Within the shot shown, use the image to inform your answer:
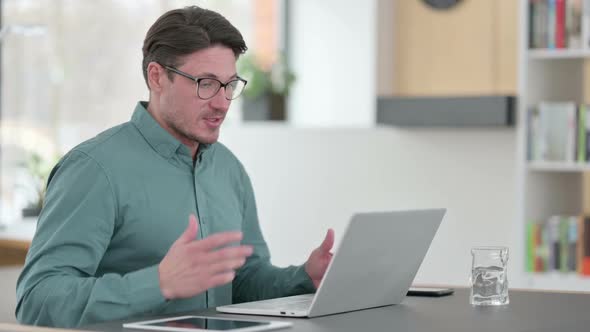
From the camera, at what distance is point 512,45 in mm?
4934

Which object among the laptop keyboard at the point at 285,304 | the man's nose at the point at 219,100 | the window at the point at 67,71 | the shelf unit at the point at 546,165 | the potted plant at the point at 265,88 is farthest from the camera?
the window at the point at 67,71

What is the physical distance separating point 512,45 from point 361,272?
9.95ft

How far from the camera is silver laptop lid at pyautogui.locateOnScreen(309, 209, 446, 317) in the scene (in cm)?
203

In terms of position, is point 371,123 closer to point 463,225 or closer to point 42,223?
point 463,225

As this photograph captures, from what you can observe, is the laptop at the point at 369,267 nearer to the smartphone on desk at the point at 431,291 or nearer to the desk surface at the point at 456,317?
the desk surface at the point at 456,317

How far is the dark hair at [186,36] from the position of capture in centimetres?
248

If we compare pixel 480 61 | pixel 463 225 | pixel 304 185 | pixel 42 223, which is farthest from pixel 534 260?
pixel 42 223

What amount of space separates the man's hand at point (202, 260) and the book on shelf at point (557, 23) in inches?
115

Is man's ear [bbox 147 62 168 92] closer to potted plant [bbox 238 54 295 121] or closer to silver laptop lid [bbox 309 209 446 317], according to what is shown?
silver laptop lid [bbox 309 209 446 317]

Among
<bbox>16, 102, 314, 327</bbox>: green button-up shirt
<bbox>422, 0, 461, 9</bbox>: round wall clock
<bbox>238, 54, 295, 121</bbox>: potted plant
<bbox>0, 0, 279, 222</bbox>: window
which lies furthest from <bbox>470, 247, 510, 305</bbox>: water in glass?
<bbox>0, 0, 279, 222</bbox>: window

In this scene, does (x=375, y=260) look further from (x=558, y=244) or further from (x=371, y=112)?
(x=371, y=112)

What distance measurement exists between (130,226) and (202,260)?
20.3 inches

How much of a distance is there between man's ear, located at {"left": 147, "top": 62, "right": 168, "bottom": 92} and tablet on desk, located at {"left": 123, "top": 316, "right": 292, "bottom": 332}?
0.73 m

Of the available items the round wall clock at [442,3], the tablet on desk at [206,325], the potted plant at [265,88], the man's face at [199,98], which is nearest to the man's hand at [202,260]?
the tablet on desk at [206,325]
